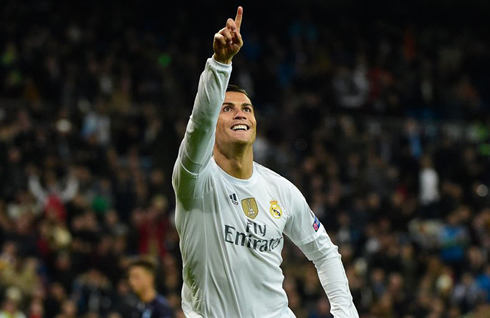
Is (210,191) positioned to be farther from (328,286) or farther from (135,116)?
(135,116)

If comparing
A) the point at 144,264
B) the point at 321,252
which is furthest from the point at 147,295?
the point at 321,252

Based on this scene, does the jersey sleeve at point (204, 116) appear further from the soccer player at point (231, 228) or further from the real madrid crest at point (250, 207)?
the real madrid crest at point (250, 207)

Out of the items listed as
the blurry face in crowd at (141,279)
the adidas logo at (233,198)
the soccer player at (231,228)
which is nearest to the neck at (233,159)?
the soccer player at (231,228)

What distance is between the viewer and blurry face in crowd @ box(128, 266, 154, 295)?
26.7ft

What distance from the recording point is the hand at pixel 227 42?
4164 millimetres

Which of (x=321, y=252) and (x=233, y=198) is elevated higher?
(x=233, y=198)

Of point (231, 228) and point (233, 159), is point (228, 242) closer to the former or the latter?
point (231, 228)

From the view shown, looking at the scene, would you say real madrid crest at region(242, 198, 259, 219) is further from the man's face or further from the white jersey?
the man's face

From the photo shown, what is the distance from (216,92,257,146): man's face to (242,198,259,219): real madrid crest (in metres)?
0.32

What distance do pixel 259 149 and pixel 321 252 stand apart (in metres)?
11.3

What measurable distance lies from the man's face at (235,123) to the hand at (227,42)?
23.9 inches

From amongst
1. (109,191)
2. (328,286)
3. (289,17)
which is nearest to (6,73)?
(109,191)

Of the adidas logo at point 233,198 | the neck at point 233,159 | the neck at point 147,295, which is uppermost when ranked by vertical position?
the neck at point 233,159

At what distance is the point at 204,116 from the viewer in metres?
4.22
